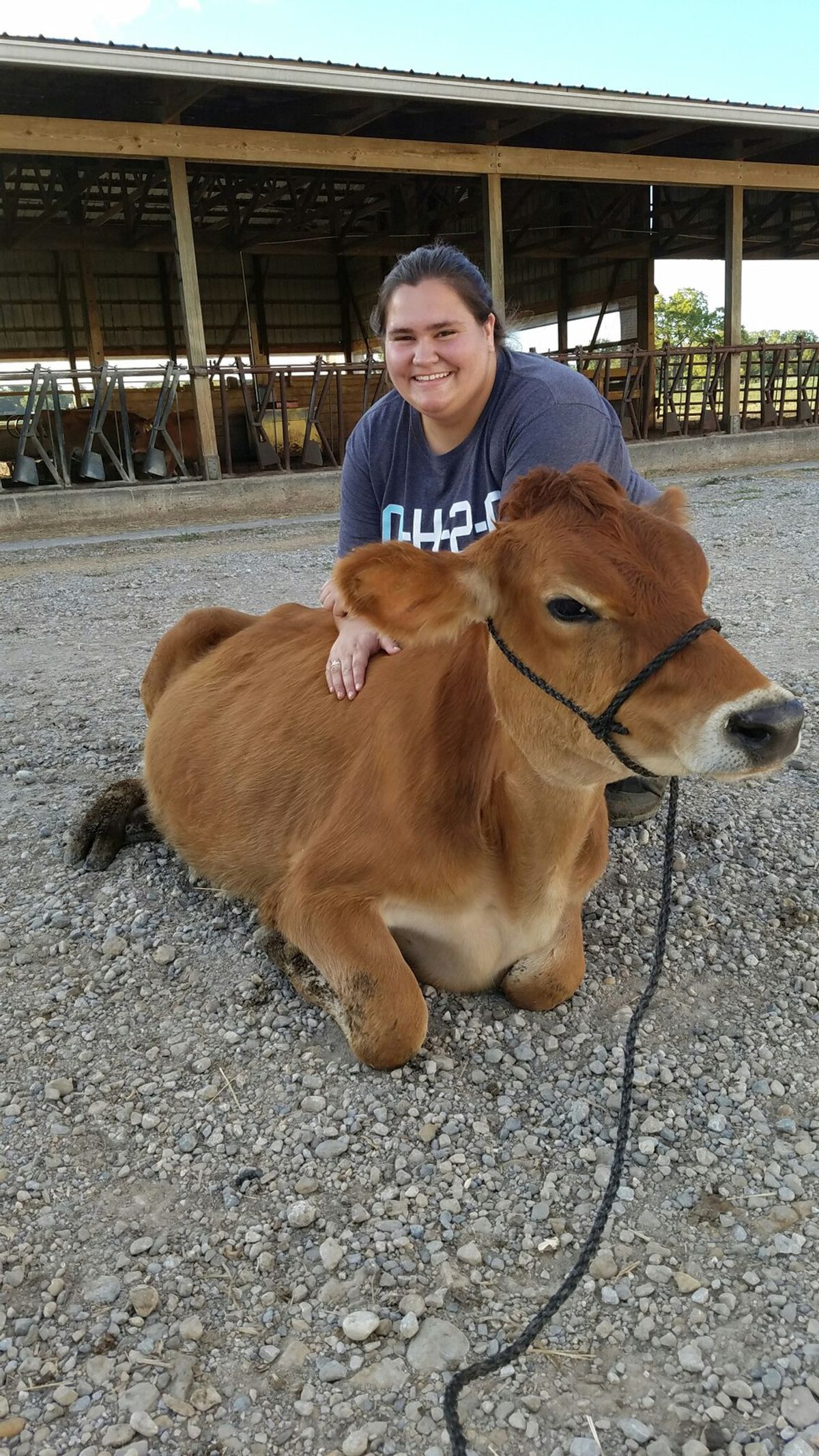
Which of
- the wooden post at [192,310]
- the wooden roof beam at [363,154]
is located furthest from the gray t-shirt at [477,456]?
the wooden roof beam at [363,154]

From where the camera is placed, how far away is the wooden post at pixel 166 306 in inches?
991

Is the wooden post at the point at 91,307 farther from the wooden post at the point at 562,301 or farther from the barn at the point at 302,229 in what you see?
the wooden post at the point at 562,301

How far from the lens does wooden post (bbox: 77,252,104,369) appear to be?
22641 mm

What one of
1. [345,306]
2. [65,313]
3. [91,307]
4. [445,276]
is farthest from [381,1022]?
[345,306]

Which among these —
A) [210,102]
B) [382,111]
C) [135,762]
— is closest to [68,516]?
[210,102]

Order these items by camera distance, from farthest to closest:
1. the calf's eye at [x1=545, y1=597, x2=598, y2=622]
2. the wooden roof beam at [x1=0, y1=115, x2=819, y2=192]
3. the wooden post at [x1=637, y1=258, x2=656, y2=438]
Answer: the wooden post at [x1=637, y1=258, x2=656, y2=438], the wooden roof beam at [x1=0, y1=115, x2=819, y2=192], the calf's eye at [x1=545, y1=597, x2=598, y2=622]

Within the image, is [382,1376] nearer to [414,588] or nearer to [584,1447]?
[584,1447]

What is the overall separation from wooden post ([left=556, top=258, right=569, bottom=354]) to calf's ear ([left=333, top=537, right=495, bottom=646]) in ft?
91.1

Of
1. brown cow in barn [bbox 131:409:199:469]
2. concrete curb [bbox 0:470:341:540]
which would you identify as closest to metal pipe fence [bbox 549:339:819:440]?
concrete curb [bbox 0:470:341:540]

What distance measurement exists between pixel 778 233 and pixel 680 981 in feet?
86.9

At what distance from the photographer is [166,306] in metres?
25.7

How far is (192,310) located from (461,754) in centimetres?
1330

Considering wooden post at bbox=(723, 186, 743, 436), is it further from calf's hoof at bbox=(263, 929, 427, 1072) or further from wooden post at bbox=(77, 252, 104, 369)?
calf's hoof at bbox=(263, 929, 427, 1072)

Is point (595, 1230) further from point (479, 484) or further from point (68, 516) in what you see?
point (68, 516)
